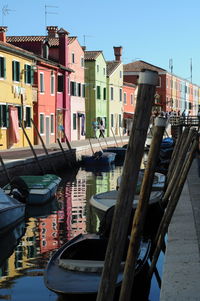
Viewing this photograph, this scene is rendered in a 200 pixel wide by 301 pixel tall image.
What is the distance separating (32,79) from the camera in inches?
1400

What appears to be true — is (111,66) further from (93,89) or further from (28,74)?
(28,74)

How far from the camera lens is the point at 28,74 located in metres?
34.9

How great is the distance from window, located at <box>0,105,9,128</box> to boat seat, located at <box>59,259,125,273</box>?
75.2ft

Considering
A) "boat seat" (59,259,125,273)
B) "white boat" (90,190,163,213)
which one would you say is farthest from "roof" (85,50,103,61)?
"boat seat" (59,259,125,273)

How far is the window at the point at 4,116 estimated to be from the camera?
30.4 meters

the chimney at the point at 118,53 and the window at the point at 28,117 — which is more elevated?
the chimney at the point at 118,53

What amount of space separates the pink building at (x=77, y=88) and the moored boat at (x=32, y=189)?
2456 cm

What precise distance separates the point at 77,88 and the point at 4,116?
625 inches

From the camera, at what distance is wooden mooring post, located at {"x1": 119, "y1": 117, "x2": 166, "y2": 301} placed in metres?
4.44

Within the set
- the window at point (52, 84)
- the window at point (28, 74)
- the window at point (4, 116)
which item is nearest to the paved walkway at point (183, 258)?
the window at point (4, 116)

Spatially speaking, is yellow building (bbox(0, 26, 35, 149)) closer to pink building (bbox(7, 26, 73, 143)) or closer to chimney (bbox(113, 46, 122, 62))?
pink building (bbox(7, 26, 73, 143))

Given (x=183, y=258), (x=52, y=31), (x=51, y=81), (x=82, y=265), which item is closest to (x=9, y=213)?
(x=82, y=265)

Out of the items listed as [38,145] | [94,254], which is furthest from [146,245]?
[38,145]

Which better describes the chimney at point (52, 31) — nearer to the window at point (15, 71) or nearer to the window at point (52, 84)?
the window at point (52, 84)
